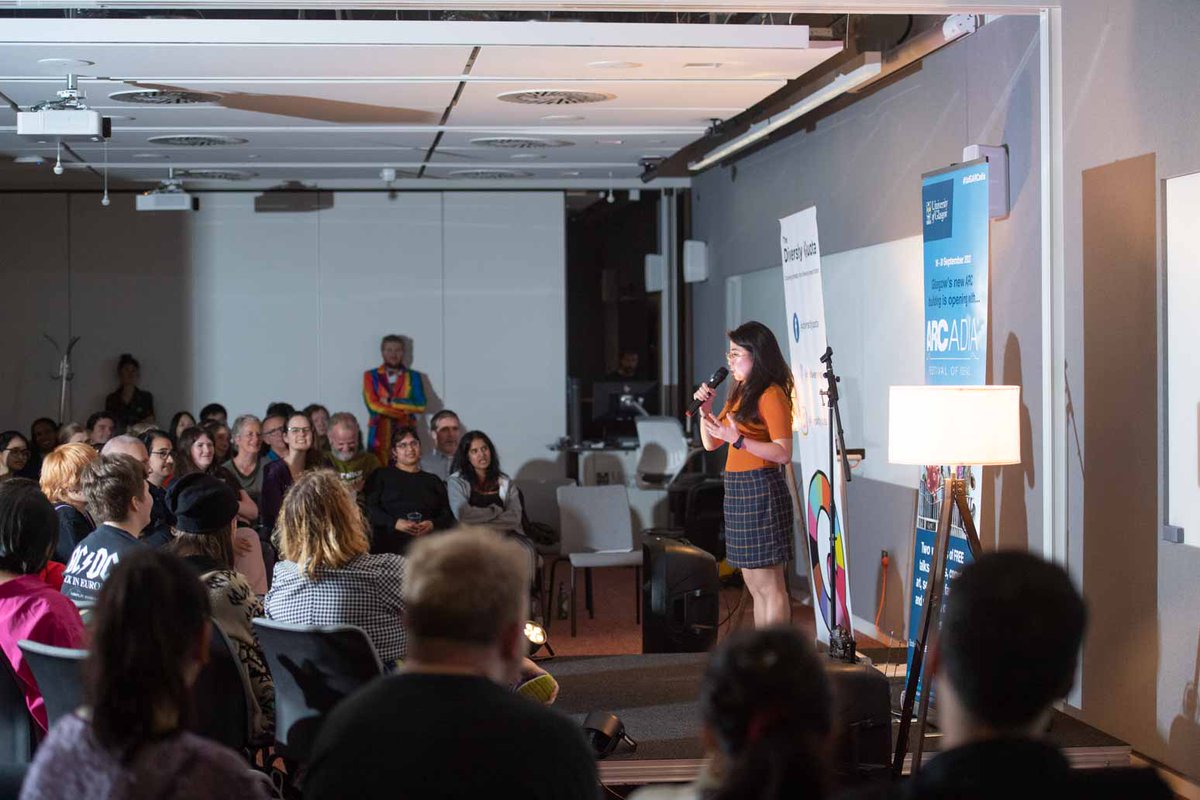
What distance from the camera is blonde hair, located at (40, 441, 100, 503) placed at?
4941 millimetres

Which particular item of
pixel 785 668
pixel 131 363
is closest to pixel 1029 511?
pixel 785 668

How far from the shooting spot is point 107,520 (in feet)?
12.4

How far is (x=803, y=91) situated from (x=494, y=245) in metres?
4.46

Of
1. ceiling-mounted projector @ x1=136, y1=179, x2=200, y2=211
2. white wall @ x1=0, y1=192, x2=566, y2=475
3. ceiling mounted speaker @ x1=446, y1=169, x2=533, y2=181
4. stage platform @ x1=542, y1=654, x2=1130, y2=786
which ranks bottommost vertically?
stage platform @ x1=542, y1=654, x2=1130, y2=786

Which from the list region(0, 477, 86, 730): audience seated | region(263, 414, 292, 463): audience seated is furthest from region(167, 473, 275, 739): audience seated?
region(263, 414, 292, 463): audience seated

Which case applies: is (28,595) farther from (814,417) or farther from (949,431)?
(814,417)

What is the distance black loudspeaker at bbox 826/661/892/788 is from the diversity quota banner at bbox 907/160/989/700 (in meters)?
0.62

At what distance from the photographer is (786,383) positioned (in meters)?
5.38

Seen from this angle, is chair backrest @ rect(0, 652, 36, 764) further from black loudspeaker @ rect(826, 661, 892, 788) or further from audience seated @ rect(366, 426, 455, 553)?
audience seated @ rect(366, 426, 455, 553)

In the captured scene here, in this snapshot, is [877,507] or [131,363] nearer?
[877,507]

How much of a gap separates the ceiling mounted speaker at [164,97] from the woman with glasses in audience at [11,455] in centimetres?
194

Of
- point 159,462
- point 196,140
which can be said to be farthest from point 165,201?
point 159,462

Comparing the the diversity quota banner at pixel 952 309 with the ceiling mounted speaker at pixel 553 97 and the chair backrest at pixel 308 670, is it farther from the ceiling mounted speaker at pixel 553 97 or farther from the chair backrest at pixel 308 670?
the chair backrest at pixel 308 670

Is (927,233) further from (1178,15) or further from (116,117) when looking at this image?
(116,117)
